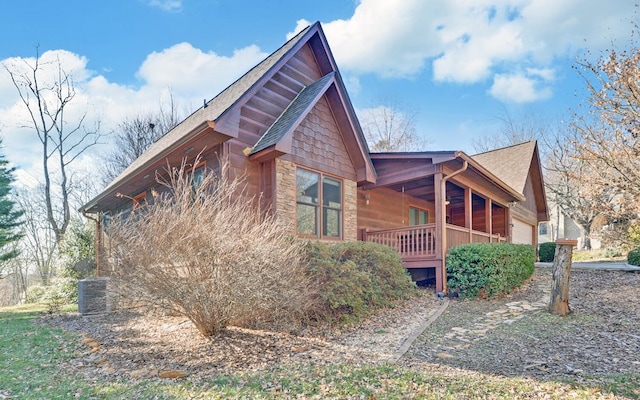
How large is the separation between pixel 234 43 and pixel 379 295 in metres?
11.4

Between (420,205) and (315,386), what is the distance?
12.1 metres

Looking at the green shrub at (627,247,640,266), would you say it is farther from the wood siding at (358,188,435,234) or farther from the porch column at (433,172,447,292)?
the porch column at (433,172,447,292)

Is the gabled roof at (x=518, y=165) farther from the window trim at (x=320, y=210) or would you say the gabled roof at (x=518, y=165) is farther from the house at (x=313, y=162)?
the window trim at (x=320, y=210)

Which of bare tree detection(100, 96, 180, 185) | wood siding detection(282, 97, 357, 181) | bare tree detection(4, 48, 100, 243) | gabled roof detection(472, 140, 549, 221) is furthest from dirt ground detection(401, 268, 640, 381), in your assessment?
bare tree detection(100, 96, 180, 185)

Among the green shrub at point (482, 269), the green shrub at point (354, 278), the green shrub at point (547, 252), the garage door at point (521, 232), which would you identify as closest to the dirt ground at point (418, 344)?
the green shrub at point (354, 278)

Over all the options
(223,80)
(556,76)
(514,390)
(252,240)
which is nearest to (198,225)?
(252,240)

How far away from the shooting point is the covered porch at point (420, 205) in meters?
10.1

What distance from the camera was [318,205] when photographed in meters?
9.62

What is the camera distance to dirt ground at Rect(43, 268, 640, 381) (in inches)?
195

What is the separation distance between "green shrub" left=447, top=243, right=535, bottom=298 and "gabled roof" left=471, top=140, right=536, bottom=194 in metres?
8.38

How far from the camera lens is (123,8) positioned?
1312 cm

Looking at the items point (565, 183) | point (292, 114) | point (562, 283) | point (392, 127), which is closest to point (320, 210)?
point (292, 114)

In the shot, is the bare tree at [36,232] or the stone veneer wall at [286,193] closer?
the stone veneer wall at [286,193]

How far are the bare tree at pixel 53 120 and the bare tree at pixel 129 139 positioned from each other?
4.12 m
